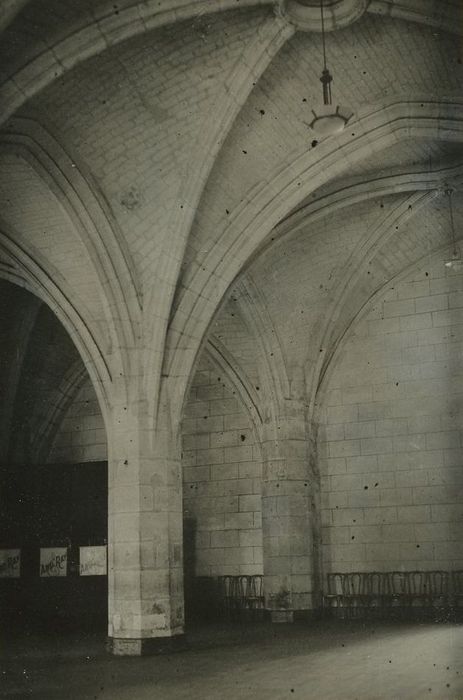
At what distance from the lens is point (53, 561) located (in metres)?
16.4

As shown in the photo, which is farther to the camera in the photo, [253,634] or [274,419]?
[274,419]

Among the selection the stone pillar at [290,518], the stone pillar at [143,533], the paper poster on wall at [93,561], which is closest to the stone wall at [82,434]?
the paper poster on wall at [93,561]

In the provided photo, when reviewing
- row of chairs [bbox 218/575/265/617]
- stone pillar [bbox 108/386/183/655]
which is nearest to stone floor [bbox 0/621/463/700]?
stone pillar [bbox 108/386/183/655]

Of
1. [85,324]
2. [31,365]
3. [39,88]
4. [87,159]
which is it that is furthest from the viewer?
[31,365]

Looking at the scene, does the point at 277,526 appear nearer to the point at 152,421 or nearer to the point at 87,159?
the point at 152,421

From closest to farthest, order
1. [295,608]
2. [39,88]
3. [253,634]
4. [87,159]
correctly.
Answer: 1. [39,88]
2. [87,159]
3. [253,634]
4. [295,608]

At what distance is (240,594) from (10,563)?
4.82 meters

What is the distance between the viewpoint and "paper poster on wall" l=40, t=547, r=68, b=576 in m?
16.3

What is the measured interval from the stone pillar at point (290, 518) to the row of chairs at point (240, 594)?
87cm

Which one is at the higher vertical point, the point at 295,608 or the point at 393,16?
the point at 393,16

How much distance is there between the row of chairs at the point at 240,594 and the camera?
16953 mm

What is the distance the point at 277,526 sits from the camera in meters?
16.1

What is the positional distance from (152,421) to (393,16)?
626cm

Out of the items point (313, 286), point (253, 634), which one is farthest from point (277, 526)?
point (313, 286)
